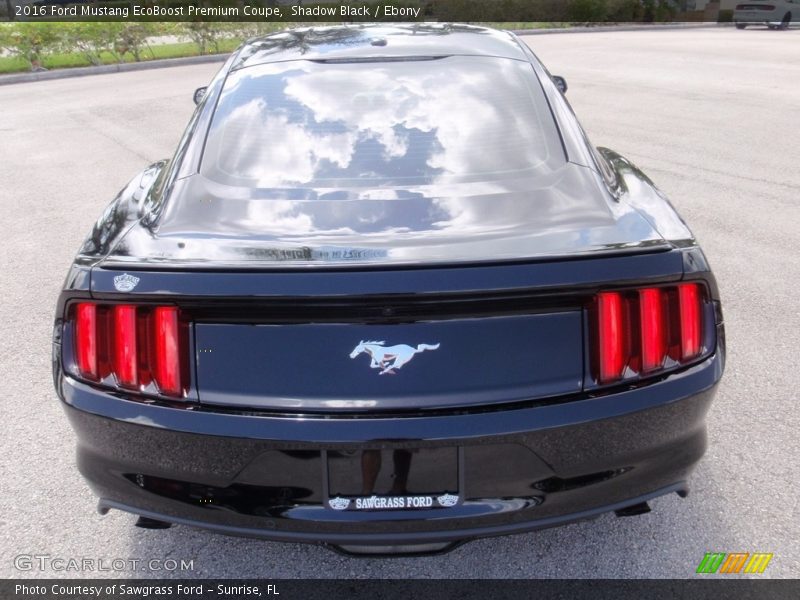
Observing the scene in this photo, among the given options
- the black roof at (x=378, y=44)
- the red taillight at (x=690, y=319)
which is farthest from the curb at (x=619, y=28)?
the red taillight at (x=690, y=319)

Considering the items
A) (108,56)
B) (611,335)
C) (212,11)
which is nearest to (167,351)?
(611,335)

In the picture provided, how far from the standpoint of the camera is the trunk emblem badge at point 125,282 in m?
2.10

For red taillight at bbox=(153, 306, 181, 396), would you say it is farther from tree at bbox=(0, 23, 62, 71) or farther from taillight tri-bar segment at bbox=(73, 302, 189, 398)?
tree at bbox=(0, 23, 62, 71)

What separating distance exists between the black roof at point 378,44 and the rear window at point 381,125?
3.8 inches

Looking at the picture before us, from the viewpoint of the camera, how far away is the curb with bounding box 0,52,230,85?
57.4 feet

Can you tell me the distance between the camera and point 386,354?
6.77 feet

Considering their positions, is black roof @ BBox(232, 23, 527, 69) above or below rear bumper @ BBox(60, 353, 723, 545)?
above

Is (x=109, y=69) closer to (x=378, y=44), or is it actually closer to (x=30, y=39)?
(x=30, y=39)

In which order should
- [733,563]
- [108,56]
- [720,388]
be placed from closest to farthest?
[733,563], [720,388], [108,56]

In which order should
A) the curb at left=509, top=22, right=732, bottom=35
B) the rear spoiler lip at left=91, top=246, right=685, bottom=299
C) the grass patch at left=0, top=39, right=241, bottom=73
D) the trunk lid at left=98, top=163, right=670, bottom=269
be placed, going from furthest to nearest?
the curb at left=509, top=22, right=732, bottom=35 → the grass patch at left=0, top=39, right=241, bottom=73 → the trunk lid at left=98, top=163, right=670, bottom=269 → the rear spoiler lip at left=91, top=246, right=685, bottom=299

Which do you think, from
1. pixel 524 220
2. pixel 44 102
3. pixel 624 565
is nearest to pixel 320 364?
pixel 524 220

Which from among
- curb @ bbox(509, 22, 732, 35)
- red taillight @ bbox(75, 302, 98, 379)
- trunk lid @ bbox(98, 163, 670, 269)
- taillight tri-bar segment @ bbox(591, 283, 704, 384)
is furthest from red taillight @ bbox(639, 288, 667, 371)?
curb @ bbox(509, 22, 732, 35)

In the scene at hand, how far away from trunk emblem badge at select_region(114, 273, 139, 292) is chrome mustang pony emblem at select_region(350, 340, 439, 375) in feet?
2.00

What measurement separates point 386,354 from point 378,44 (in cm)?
192
